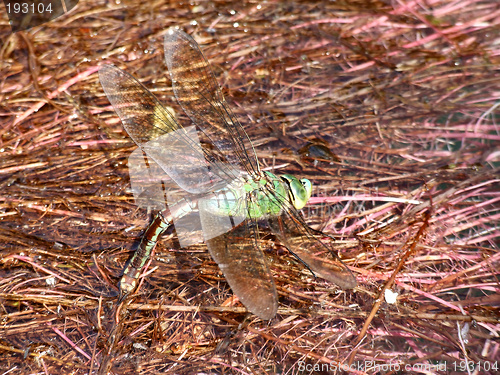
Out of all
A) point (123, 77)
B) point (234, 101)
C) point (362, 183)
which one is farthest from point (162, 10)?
A: point (362, 183)

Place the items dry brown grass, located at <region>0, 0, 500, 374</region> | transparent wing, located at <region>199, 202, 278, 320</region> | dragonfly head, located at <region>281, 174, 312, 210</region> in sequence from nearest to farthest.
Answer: transparent wing, located at <region>199, 202, 278, 320</region>
dry brown grass, located at <region>0, 0, 500, 374</region>
dragonfly head, located at <region>281, 174, 312, 210</region>

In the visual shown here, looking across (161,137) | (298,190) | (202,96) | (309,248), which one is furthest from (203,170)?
(309,248)

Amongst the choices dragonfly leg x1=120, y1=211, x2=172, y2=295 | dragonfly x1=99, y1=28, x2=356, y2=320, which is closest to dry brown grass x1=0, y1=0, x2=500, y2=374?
dragonfly leg x1=120, y1=211, x2=172, y2=295

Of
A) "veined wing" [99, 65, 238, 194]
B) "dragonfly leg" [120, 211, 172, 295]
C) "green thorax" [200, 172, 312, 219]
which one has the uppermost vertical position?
"veined wing" [99, 65, 238, 194]

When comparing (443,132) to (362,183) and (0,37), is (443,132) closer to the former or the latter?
(362,183)

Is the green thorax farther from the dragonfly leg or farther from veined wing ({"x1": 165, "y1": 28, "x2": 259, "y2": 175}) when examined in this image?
the dragonfly leg

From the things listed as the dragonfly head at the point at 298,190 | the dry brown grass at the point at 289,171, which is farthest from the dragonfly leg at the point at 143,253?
the dragonfly head at the point at 298,190

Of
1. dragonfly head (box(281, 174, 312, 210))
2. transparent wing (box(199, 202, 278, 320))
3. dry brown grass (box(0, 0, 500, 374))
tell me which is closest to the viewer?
transparent wing (box(199, 202, 278, 320))

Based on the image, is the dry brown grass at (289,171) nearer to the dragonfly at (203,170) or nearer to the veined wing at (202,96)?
the dragonfly at (203,170)

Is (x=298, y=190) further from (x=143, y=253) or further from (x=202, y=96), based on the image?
(x=143, y=253)
